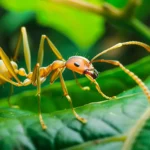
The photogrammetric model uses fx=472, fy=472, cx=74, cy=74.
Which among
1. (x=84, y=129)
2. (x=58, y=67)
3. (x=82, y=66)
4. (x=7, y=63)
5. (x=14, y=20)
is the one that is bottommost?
(x=14, y=20)

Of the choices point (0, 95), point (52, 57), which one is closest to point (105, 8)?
point (0, 95)

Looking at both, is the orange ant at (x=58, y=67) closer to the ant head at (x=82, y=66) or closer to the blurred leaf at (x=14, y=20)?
the ant head at (x=82, y=66)

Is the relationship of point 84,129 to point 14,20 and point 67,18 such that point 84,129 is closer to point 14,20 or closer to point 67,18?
point 67,18

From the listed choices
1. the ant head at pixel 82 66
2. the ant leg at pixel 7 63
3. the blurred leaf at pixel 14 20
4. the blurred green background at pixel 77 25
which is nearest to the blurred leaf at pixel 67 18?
the blurred green background at pixel 77 25

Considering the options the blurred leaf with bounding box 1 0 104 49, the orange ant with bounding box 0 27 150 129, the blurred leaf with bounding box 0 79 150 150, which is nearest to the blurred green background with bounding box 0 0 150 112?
the blurred leaf with bounding box 1 0 104 49

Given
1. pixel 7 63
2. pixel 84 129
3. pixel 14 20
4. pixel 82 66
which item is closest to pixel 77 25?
pixel 7 63

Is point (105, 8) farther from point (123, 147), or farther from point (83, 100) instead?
point (123, 147)
